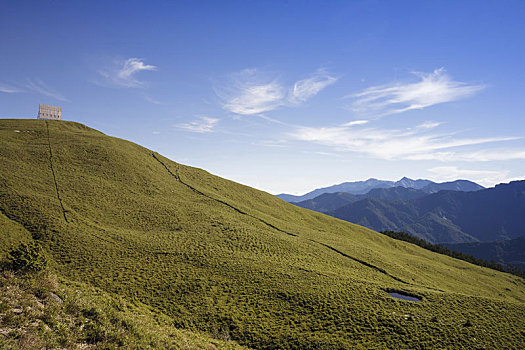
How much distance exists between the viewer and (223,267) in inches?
1480

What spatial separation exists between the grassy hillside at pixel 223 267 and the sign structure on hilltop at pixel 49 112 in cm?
5496

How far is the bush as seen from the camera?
62.1ft

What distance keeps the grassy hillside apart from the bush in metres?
10.6

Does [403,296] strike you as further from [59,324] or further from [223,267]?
[59,324]

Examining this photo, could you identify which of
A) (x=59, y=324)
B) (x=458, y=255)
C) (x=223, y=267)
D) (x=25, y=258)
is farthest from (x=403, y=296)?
(x=458, y=255)

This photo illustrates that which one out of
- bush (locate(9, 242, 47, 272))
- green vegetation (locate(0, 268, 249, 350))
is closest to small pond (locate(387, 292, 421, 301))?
green vegetation (locate(0, 268, 249, 350))

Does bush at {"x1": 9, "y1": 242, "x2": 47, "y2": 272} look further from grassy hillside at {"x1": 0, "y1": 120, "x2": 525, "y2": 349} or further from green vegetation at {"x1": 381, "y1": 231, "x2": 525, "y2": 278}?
green vegetation at {"x1": 381, "y1": 231, "x2": 525, "y2": 278}

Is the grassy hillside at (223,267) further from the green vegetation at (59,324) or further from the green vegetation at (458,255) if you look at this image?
the green vegetation at (458,255)

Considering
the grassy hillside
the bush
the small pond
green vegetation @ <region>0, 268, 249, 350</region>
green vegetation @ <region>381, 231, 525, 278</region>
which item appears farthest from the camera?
green vegetation @ <region>381, 231, 525, 278</region>

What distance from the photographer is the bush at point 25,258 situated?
746 inches

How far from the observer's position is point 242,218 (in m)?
63.8

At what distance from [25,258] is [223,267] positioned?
23484 mm

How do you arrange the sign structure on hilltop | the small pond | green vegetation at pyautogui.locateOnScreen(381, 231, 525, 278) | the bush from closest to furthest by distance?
the bush → the small pond → the sign structure on hilltop → green vegetation at pyautogui.locateOnScreen(381, 231, 525, 278)

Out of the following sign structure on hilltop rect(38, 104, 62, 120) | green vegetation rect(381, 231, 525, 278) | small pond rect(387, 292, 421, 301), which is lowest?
green vegetation rect(381, 231, 525, 278)
